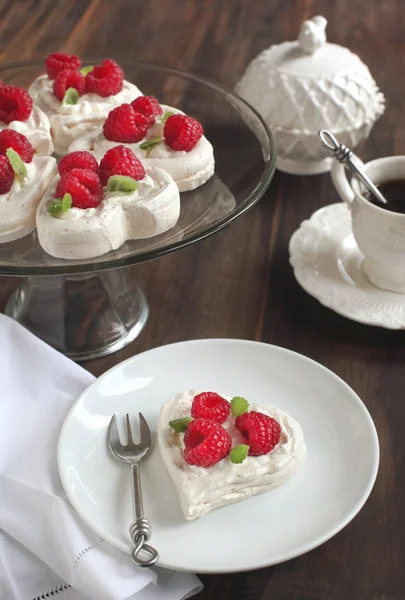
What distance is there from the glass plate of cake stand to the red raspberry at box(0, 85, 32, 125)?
0.24 m

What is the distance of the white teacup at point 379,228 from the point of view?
115cm

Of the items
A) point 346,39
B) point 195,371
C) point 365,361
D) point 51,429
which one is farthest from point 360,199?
point 346,39

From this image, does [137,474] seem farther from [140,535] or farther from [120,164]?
[120,164]

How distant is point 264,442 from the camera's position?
88 centimetres

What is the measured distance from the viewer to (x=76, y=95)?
1.29 metres

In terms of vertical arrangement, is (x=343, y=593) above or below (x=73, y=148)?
below

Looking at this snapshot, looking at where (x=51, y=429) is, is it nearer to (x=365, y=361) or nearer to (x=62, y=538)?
(x=62, y=538)

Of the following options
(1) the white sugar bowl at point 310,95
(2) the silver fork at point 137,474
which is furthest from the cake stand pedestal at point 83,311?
(1) the white sugar bowl at point 310,95

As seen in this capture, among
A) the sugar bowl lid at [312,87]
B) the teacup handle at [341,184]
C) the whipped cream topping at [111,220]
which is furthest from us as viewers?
the sugar bowl lid at [312,87]

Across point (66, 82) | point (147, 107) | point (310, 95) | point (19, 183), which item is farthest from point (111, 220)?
point (310, 95)

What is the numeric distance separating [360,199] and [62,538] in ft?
2.09

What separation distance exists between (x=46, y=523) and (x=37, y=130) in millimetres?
616

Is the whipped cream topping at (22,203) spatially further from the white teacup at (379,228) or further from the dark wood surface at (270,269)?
the white teacup at (379,228)

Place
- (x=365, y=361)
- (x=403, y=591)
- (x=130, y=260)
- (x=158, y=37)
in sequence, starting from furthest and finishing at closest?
(x=158, y=37) < (x=365, y=361) < (x=130, y=260) < (x=403, y=591)
